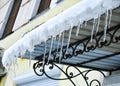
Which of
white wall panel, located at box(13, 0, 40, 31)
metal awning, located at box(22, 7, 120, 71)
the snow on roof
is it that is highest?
white wall panel, located at box(13, 0, 40, 31)

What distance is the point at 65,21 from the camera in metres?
2.99

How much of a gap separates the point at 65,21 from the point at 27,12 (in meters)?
5.57

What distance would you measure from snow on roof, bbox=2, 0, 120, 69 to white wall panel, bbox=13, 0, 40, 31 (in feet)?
13.8

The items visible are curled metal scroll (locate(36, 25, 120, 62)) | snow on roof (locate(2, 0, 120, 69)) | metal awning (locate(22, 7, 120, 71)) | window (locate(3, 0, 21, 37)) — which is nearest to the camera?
snow on roof (locate(2, 0, 120, 69))

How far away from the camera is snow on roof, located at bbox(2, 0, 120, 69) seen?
2641 millimetres

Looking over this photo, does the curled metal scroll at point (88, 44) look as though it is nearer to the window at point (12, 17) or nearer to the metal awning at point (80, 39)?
the metal awning at point (80, 39)

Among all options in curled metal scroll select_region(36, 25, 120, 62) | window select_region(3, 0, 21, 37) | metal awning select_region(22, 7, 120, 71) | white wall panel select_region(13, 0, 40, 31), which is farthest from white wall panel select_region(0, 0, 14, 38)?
curled metal scroll select_region(36, 25, 120, 62)

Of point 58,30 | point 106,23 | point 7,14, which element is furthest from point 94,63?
point 7,14

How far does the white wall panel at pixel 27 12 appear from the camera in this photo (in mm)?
8188

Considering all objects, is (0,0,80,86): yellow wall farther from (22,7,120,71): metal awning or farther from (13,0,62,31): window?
(22,7,120,71): metal awning

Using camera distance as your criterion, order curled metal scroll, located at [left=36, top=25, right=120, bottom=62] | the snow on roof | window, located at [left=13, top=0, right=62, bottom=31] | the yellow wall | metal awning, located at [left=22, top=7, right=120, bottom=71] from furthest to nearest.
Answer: window, located at [left=13, top=0, right=62, bottom=31], the yellow wall, metal awning, located at [left=22, top=7, right=120, bottom=71], curled metal scroll, located at [left=36, top=25, right=120, bottom=62], the snow on roof

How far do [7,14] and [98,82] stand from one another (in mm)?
6149

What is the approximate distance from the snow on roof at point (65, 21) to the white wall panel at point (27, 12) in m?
4.20

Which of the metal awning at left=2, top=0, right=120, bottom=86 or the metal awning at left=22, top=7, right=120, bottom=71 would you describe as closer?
the metal awning at left=2, top=0, right=120, bottom=86
